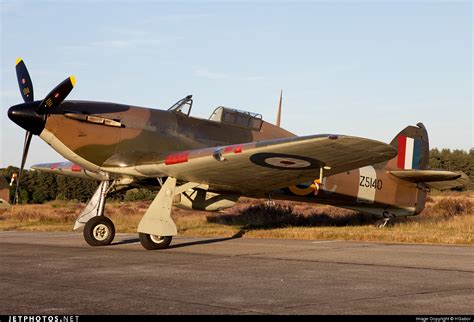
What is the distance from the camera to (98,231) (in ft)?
44.1

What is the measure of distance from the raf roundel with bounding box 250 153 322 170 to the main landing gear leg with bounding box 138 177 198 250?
1914mm

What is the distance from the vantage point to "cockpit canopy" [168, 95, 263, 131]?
14.3 metres

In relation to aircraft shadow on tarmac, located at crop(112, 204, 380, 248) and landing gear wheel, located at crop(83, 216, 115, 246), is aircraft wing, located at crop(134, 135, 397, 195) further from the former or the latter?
aircraft shadow on tarmac, located at crop(112, 204, 380, 248)

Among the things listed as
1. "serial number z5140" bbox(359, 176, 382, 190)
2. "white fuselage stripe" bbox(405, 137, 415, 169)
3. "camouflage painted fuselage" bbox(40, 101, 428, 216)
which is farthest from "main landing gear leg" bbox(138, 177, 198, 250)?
"white fuselage stripe" bbox(405, 137, 415, 169)

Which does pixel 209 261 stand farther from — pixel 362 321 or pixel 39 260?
pixel 362 321

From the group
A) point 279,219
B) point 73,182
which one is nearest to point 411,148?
point 279,219

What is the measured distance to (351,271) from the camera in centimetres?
807

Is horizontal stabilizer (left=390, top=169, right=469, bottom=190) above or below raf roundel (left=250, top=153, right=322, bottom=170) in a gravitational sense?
above

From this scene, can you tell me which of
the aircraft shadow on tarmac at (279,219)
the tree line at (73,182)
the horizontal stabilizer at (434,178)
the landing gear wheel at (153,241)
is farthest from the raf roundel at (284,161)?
the tree line at (73,182)

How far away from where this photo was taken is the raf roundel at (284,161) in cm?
1150

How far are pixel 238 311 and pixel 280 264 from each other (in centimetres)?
392

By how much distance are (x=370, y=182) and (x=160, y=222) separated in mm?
8078

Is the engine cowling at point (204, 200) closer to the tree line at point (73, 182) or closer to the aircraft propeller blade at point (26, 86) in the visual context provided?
the aircraft propeller blade at point (26, 86)

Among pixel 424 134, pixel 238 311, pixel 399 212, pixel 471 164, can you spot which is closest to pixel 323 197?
pixel 399 212
